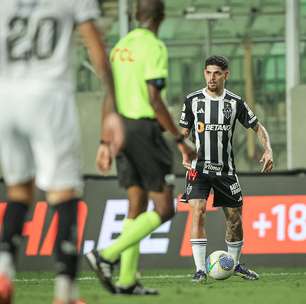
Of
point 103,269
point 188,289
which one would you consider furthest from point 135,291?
point 188,289

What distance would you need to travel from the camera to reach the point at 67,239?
5.79 meters

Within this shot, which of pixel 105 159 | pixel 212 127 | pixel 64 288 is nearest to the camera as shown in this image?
pixel 64 288

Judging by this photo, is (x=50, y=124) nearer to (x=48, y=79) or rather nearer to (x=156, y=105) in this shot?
(x=48, y=79)

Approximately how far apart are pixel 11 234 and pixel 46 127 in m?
0.59

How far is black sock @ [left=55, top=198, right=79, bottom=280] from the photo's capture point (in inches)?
226

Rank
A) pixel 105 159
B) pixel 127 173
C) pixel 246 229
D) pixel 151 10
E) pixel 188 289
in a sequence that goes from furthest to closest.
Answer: pixel 246 229 → pixel 188 289 → pixel 127 173 → pixel 151 10 → pixel 105 159

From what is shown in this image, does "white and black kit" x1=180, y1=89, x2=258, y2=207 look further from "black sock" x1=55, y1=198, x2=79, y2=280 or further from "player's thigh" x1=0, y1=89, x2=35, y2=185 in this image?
"black sock" x1=55, y1=198, x2=79, y2=280

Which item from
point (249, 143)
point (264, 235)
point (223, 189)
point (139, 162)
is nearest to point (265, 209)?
point (264, 235)

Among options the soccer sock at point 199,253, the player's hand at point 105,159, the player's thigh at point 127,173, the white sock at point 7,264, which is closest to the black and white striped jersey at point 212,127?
the soccer sock at point 199,253

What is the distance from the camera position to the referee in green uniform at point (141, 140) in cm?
785

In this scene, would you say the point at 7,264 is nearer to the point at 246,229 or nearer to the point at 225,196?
the point at 225,196

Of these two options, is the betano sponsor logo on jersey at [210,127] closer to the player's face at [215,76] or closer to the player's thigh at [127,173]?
the player's face at [215,76]

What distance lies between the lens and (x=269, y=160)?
10805 mm

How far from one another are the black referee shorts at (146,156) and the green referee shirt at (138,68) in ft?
0.24
